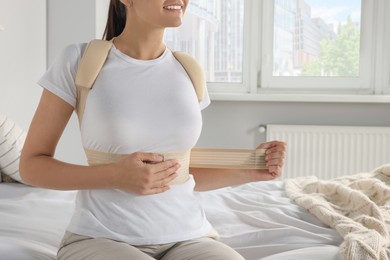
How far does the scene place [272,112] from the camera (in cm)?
356

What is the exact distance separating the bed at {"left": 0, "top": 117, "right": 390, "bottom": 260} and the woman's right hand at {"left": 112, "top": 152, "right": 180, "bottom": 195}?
34cm

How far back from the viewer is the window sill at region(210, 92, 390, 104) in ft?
11.1

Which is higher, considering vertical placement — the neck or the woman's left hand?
the neck

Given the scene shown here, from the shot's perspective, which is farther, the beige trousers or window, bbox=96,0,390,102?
window, bbox=96,0,390,102

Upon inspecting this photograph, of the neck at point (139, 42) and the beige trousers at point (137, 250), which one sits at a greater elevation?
the neck at point (139, 42)

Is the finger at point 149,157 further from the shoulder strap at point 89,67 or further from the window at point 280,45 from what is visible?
the window at point 280,45

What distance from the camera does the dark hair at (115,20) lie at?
4.07ft

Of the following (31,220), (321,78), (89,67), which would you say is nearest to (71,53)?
(89,67)

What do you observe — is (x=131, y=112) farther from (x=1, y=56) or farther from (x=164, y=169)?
(x=1, y=56)

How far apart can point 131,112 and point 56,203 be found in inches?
32.1

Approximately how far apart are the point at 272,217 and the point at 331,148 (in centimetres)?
185

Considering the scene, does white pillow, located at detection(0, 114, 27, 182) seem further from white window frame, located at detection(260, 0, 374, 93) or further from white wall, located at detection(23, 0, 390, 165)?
white window frame, located at detection(260, 0, 374, 93)

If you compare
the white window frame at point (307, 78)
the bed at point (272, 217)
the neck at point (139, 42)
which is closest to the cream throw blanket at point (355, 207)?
the bed at point (272, 217)

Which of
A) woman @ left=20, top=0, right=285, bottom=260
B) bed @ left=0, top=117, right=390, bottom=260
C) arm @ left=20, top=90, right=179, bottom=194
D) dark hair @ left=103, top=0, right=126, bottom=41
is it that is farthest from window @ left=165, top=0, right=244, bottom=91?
arm @ left=20, top=90, right=179, bottom=194
